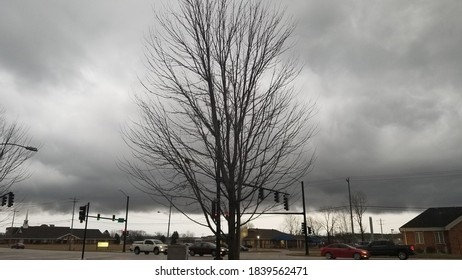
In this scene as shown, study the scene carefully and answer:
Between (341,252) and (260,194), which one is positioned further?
(341,252)

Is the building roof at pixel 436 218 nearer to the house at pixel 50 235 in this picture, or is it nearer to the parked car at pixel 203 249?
the parked car at pixel 203 249

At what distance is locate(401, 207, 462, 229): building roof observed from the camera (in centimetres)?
3716

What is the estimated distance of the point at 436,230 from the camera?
3716 centimetres

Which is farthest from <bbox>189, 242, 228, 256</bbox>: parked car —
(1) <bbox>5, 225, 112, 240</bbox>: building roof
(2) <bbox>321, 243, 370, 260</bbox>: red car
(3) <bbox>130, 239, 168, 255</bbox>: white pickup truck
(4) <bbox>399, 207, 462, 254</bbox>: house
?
(1) <bbox>5, 225, 112, 240</bbox>: building roof

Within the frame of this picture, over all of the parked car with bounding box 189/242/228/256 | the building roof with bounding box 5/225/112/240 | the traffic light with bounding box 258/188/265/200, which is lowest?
the parked car with bounding box 189/242/228/256

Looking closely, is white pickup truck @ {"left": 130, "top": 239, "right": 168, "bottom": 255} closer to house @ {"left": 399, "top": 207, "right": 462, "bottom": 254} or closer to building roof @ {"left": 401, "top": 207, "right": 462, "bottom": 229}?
house @ {"left": 399, "top": 207, "right": 462, "bottom": 254}

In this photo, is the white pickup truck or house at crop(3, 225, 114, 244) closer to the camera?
the white pickup truck

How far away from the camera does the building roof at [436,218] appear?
37.2m

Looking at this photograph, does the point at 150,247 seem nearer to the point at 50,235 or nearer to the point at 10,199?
the point at 10,199

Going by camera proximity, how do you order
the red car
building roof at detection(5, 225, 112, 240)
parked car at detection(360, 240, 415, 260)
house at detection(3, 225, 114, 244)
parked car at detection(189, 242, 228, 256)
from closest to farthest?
the red car → parked car at detection(360, 240, 415, 260) → parked car at detection(189, 242, 228, 256) → house at detection(3, 225, 114, 244) → building roof at detection(5, 225, 112, 240)

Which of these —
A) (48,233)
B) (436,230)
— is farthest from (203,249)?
(48,233)

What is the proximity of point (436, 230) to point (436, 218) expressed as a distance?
78.3 inches

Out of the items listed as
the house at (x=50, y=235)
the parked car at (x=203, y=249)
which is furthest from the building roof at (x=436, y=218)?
the house at (x=50, y=235)
